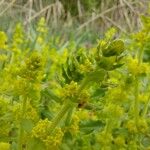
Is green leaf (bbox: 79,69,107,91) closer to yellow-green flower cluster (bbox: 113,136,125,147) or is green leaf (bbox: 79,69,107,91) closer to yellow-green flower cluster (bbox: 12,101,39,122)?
yellow-green flower cluster (bbox: 12,101,39,122)

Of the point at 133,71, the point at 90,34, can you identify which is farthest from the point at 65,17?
the point at 133,71

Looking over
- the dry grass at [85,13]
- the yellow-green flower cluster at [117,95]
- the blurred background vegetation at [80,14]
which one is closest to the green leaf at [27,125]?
the yellow-green flower cluster at [117,95]

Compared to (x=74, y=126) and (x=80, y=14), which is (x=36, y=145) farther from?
(x=80, y=14)

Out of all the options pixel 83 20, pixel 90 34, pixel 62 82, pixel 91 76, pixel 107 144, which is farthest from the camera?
pixel 83 20

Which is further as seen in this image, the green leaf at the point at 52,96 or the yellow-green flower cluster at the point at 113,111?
the yellow-green flower cluster at the point at 113,111

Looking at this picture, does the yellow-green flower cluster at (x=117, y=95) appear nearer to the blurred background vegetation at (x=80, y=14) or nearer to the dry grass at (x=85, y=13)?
the blurred background vegetation at (x=80, y=14)

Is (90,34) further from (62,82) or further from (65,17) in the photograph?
(62,82)
